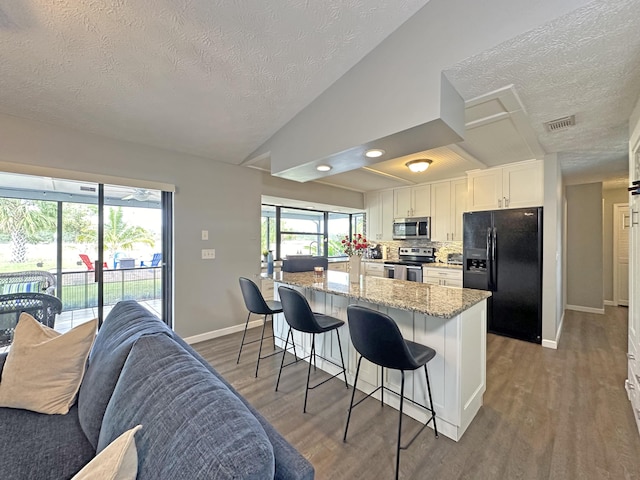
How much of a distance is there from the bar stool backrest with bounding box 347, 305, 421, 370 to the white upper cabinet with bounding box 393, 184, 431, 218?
3.96 metres

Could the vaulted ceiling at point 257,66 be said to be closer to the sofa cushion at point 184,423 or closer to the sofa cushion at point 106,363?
the sofa cushion at point 106,363

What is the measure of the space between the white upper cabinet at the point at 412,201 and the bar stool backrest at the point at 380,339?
13.0 ft

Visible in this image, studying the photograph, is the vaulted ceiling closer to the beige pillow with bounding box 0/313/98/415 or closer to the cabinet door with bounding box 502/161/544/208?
the cabinet door with bounding box 502/161/544/208

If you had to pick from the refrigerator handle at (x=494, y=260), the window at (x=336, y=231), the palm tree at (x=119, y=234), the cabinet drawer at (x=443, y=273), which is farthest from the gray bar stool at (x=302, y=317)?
the window at (x=336, y=231)

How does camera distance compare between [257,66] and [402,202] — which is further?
[402,202]

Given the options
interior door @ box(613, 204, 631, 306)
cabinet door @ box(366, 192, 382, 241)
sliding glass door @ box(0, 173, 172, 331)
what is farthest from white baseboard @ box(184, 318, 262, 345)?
interior door @ box(613, 204, 631, 306)

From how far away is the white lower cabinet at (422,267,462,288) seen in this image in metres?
4.25

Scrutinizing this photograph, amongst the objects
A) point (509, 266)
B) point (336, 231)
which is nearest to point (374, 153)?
point (509, 266)

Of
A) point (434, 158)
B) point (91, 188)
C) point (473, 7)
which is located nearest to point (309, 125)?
point (473, 7)

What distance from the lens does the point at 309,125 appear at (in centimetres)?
270

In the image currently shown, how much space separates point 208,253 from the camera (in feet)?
12.1

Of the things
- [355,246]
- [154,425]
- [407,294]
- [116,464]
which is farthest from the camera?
[355,246]

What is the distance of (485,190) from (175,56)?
3.94 meters

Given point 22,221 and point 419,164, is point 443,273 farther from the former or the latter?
point 22,221
